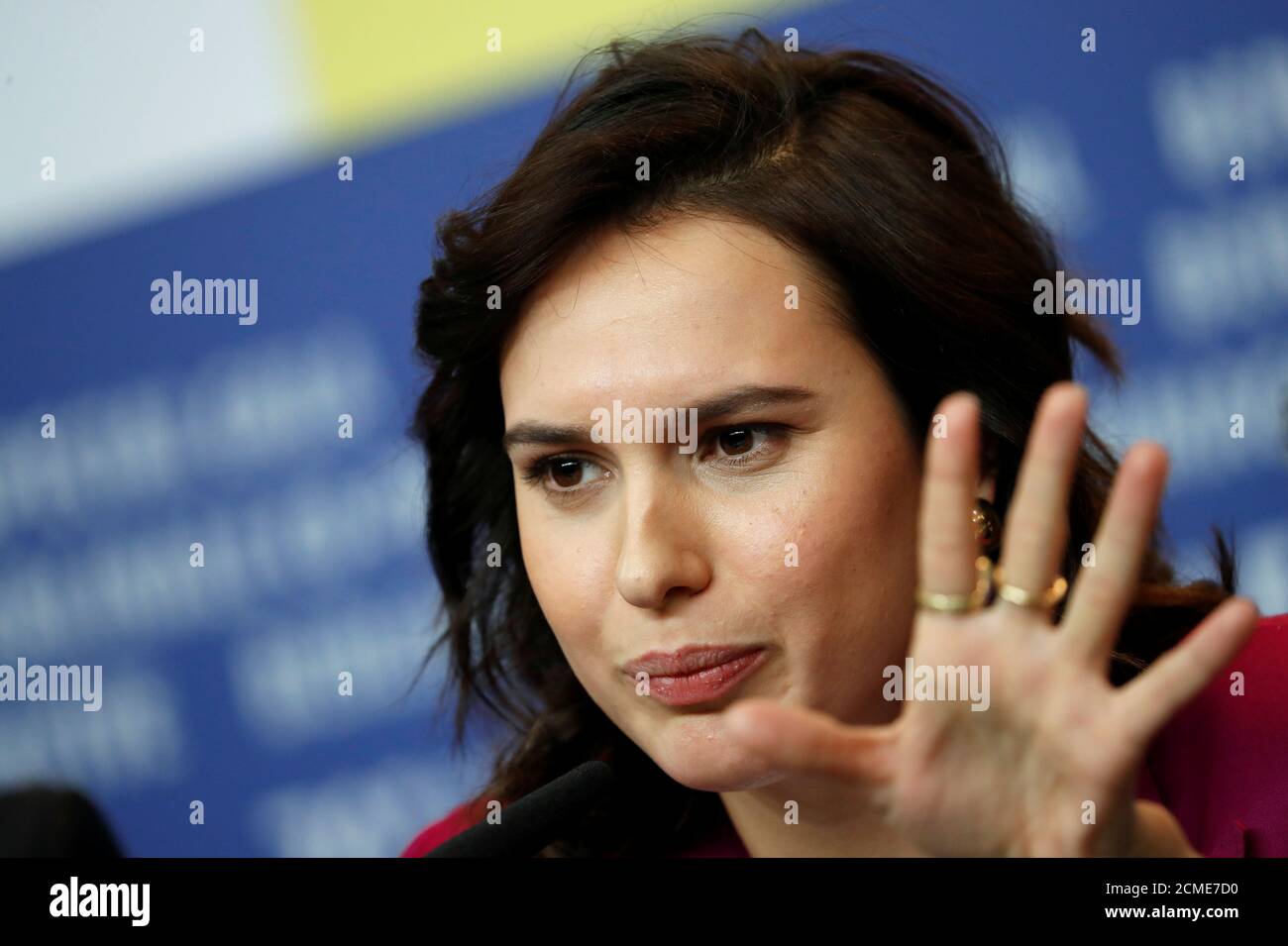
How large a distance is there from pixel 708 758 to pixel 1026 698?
0.43 metres

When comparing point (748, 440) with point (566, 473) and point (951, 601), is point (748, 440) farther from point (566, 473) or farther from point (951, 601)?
point (951, 601)

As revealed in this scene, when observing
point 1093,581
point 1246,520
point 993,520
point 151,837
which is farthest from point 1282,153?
point 151,837

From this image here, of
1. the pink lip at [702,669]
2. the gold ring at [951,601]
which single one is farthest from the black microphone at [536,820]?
the gold ring at [951,601]

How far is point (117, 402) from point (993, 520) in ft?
5.41

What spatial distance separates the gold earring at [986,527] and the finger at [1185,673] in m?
0.44

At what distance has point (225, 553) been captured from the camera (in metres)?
2.29

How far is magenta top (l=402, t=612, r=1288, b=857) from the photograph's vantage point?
3.98ft

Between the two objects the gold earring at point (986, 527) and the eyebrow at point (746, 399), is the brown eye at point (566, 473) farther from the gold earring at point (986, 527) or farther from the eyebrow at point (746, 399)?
the gold earring at point (986, 527)

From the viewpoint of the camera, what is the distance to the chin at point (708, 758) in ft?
3.77

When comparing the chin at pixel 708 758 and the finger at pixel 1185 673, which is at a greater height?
the finger at pixel 1185 673

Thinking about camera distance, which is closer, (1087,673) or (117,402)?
(1087,673)

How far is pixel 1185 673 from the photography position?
0.75 m

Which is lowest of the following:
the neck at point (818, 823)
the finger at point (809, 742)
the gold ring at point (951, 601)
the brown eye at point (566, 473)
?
the neck at point (818, 823)
